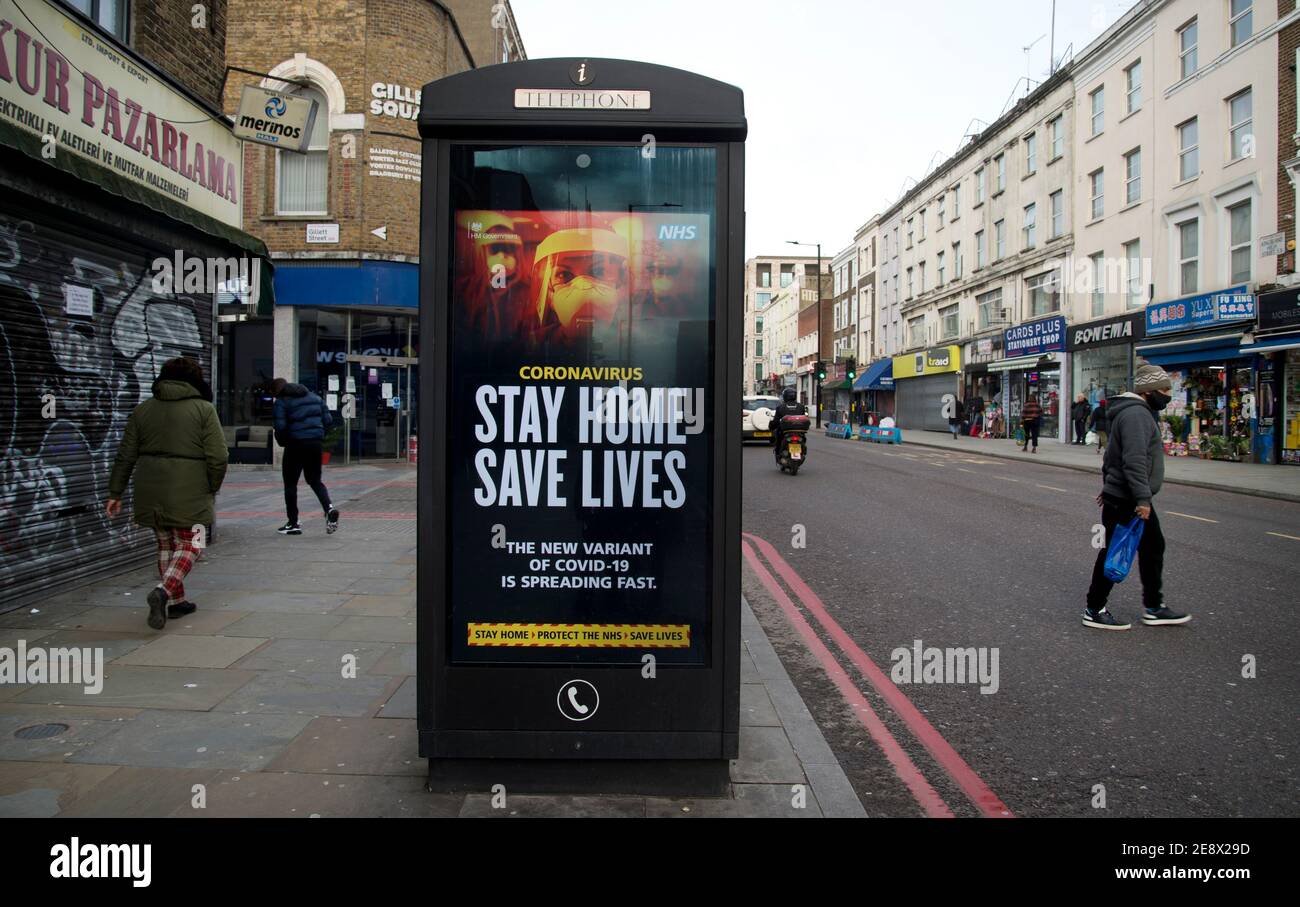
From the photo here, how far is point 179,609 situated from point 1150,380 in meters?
7.09

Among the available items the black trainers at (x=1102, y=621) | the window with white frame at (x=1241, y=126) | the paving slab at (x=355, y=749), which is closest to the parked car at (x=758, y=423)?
the window with white frame at (x=1241, y=126)

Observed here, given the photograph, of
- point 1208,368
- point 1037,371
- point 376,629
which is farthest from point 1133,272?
point 376,629

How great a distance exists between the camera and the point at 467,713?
332cm

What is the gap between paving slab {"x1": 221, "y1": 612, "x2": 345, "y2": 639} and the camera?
5.61m

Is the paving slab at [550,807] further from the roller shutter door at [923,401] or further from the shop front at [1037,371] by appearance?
the roller shutter door at [923,401]

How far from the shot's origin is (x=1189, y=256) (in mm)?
23797

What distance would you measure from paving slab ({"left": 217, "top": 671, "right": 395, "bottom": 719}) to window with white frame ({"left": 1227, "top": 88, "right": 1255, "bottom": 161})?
2442 centimetres

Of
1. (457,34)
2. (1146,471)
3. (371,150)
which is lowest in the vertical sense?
(1146,471)

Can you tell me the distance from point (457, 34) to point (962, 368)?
2823 centimetres

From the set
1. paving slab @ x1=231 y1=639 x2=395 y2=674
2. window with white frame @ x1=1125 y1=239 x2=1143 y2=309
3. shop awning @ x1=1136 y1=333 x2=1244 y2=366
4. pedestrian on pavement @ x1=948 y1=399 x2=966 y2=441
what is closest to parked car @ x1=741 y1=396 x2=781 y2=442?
shop awning @ x1=1136 y1=333 x2=1244 y2=366

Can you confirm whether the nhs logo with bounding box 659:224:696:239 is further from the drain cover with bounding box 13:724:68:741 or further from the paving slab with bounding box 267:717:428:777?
the drain cover with bounding box 13:724:68:741
